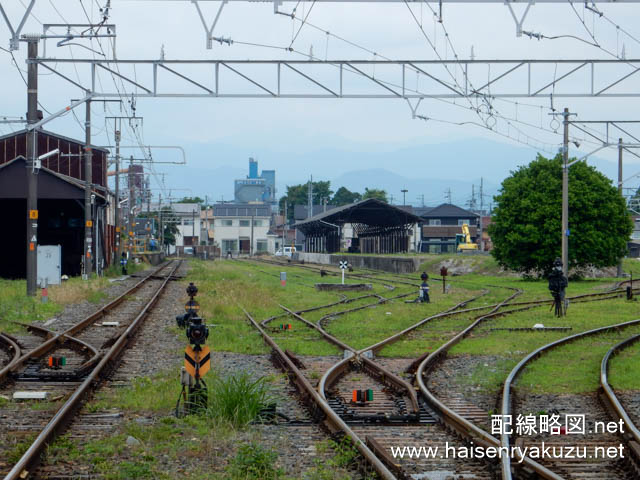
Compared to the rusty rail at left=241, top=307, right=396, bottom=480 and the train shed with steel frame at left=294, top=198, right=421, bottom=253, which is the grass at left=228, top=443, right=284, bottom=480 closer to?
the rusty rail at left=241, top=307, right=396, bottom=480

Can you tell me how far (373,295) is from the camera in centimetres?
3444

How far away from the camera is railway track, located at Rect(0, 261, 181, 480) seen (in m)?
8.59

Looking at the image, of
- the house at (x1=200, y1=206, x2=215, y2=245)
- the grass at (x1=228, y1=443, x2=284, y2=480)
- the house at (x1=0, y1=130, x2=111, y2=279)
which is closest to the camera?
the grass at (x1=228, y1=443, x2=284, y2=480)

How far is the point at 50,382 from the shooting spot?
13.1 metres

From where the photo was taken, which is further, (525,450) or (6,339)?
(6,339)

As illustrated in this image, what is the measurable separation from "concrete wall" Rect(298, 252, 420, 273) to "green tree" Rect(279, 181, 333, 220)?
298 feet

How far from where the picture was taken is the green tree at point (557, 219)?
45688mm

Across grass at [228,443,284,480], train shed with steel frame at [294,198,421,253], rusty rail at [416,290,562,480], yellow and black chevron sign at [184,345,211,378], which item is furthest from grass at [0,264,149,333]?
train shed with steel frame at [294,198,421,253]

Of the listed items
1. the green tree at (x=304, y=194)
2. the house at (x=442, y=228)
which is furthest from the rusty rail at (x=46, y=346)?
the green tree at (x=304, y=194)

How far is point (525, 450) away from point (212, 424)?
12.0 ft

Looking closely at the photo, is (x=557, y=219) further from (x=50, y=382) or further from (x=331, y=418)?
(x=331, y=418)

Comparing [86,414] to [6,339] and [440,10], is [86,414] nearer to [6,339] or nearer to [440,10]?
[6,339]

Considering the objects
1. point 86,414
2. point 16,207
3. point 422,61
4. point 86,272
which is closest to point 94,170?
point 16,207

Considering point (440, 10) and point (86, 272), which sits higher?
point (440, 10)
